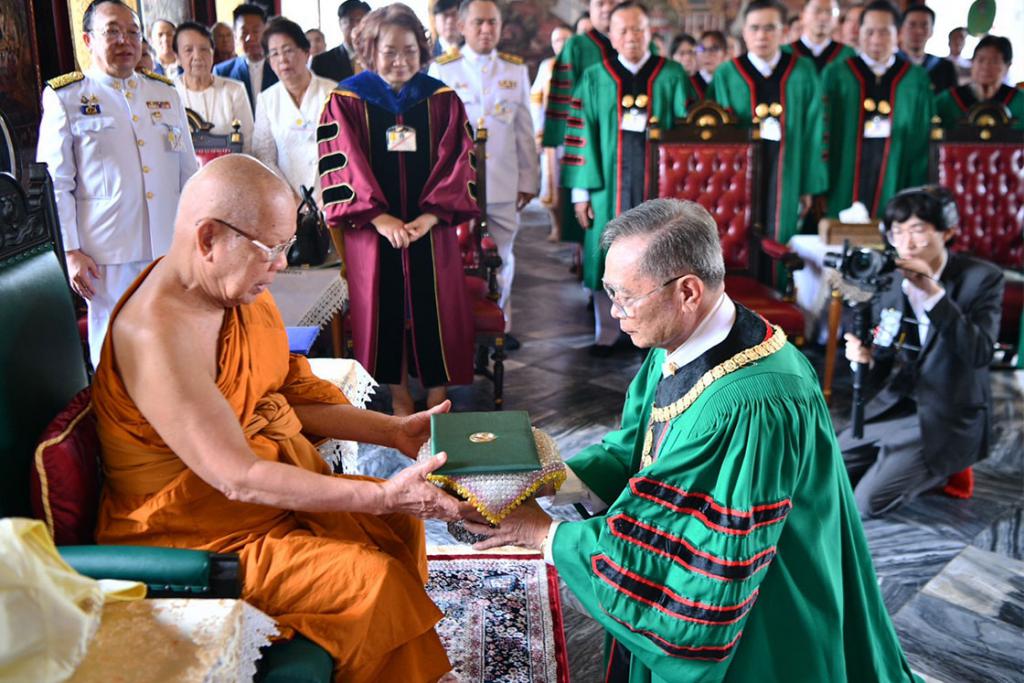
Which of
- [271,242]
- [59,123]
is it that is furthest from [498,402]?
[271,242]

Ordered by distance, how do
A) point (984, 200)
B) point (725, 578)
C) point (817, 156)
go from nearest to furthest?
point (725, 578)
point (984, 200)
point (817, 156)

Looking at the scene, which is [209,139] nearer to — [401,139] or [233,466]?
[401,139]

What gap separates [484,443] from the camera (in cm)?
192

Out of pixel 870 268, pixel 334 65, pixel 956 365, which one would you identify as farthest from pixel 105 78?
pixel 956 365

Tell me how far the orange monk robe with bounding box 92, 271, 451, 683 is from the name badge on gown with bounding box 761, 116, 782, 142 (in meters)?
4.22

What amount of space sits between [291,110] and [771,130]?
295 cm

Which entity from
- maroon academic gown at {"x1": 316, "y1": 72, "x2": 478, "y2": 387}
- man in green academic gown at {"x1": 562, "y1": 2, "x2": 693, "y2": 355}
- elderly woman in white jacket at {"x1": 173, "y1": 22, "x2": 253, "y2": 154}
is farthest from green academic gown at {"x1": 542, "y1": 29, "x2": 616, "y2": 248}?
elderly woman in white jacket at {"x1": 173, "y1": 22, "x2": 253, "y2": 154}

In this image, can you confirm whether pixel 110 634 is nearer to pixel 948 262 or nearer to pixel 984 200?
pixel 948 262

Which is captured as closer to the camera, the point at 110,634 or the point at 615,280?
the point at 110,634

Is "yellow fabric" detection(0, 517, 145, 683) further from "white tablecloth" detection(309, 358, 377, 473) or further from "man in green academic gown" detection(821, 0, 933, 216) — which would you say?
"man in green academic gown" detection(821, 0, 933, 216)

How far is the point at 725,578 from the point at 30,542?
3.80ft

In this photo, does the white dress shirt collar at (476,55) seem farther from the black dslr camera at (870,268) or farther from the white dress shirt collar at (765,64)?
the black dslr camera at (870,268)

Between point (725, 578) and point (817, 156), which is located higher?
point (817, 156)

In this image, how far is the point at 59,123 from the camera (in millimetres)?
3664
